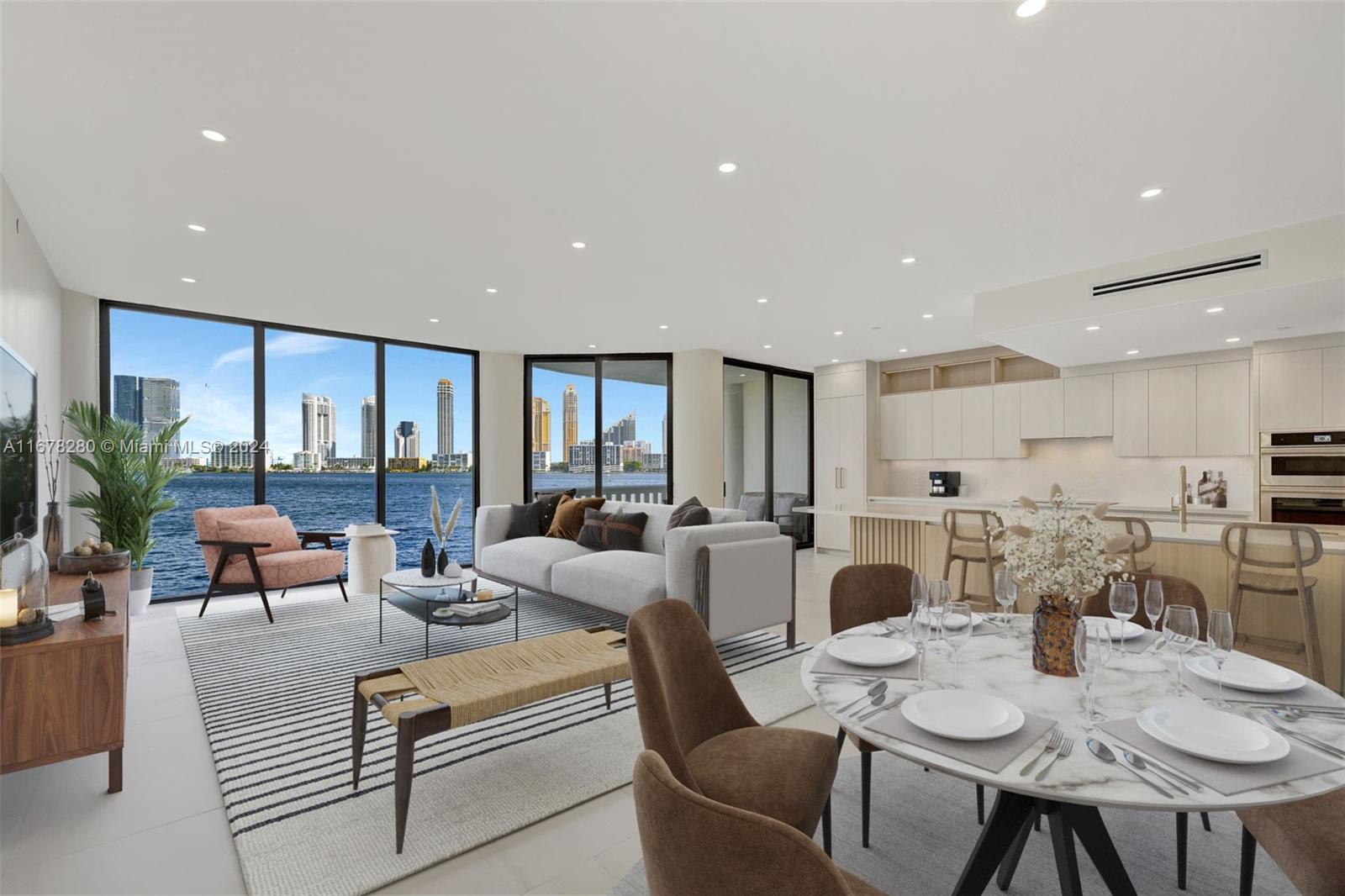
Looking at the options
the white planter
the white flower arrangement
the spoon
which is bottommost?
the white planter

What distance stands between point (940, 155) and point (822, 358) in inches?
213

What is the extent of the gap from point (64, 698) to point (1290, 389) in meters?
7.76

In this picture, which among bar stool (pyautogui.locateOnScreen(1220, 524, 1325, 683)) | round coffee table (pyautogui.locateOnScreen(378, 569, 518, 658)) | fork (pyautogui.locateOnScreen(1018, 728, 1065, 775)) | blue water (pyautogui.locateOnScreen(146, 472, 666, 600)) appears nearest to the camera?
fork (pyautogui.locateOnScreen(1018, 728, 1065, 775))

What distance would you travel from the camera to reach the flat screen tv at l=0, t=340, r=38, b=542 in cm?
278

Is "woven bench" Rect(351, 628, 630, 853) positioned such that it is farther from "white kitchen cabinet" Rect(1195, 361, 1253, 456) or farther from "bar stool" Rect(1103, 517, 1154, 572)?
"white kitchen cabinet" Rect(1195, 361, 1253, 456)

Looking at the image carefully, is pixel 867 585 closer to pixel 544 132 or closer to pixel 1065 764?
pixel 1065 764

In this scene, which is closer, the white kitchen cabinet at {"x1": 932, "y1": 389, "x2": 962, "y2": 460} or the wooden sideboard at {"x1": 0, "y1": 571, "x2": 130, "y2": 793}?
the wooden sideboard at {"x1": 0, "y1": 571, "x2": 130, "y2": 793}

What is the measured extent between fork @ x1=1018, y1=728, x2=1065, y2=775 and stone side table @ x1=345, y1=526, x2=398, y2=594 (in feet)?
17.5

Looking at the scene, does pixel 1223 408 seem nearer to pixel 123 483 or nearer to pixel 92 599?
pixel 92 599

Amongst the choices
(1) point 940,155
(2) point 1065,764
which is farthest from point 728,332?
(2) point 1065,764

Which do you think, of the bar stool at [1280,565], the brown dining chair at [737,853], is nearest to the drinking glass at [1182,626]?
the brown dining chair at [737,853]

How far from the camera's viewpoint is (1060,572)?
5.37ft

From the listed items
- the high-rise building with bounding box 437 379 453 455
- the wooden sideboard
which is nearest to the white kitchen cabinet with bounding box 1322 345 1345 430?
the wooden sideboard

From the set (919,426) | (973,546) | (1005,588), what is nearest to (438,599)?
(1005,588)
